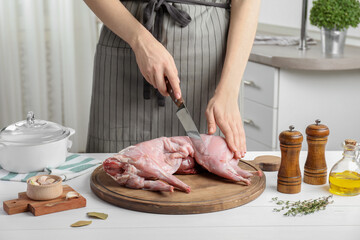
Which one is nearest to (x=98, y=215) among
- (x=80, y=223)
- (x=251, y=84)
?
(x=80, y=223)

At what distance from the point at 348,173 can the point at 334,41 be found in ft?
5.32

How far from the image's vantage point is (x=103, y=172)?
1370 millimetres

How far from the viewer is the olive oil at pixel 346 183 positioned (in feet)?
4.15

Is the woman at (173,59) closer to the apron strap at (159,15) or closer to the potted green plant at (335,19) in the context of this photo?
the apron strap at (159,15)

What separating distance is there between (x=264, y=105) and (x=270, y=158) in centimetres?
135

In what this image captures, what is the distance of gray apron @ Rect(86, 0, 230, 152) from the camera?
1.66 m

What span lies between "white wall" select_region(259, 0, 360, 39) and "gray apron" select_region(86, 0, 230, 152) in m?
1.92

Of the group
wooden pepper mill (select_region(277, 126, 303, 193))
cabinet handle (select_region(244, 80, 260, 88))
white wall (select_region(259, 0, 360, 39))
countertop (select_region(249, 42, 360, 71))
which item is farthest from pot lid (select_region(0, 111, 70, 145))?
white wall (select_region(259, 0, 360, 39))

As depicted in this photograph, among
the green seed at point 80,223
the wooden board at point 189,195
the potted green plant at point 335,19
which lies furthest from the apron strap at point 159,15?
the potted green plant at point 335,19

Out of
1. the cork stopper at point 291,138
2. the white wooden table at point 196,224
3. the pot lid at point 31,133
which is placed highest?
the cork stopper at point 291,138

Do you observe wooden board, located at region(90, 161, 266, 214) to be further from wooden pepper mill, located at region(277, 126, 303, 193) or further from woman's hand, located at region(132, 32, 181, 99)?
woman's hand, located at region(132, 32, 181, 99)

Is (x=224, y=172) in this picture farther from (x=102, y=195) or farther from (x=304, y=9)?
(x=304, y=9)

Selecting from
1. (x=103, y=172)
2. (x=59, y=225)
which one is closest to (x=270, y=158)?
(x=103, y=172)

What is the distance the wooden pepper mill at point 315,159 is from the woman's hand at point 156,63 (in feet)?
1.16
